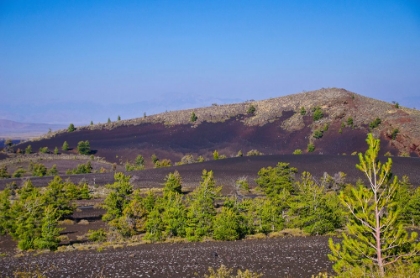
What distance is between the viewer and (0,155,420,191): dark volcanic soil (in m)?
47.9

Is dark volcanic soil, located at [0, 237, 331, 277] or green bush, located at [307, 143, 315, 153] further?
green bush, located at [307, 143, 315, 153]

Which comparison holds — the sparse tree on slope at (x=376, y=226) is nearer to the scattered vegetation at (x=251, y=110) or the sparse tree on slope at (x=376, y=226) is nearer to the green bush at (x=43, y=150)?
the green bush at (x=43, y=150)

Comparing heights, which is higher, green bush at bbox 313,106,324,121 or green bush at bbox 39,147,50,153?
green bush at bbox 313,106,324,121

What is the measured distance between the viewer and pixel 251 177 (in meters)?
49.9

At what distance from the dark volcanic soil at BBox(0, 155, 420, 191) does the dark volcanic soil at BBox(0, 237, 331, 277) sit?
21.5m

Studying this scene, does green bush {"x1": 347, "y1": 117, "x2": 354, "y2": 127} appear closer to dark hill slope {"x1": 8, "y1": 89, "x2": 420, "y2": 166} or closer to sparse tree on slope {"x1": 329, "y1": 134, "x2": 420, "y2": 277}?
dark hill slope {"x1": 8, "y1": 89, "x2": 420, "y2": 166}

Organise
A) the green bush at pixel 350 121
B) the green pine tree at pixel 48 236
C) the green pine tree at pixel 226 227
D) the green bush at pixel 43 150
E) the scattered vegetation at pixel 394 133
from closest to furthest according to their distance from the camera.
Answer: the green pine tree at pixel 48 236, the green pine tree at pixel 226 227, the scattered vegetation at pixel 394 133, the green bush at pixel 350 121, the green bush at pixel 43 150

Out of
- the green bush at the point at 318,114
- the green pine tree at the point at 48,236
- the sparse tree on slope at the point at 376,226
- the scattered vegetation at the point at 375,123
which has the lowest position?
the green pine tree at the point at 48,236

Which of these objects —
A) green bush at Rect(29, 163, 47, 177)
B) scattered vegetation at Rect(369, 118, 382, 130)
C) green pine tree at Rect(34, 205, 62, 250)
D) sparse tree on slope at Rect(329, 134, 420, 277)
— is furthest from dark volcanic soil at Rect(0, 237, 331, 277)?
scattered vegetation at Rect(369, 118, 382, 130)

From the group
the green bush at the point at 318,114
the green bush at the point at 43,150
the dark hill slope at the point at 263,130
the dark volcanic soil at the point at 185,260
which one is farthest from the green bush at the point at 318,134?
the green bush at the point at 43,150

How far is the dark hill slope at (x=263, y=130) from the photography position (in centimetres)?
7112

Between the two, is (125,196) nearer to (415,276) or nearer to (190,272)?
(190,272)

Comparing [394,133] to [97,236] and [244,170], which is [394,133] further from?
[97,236]

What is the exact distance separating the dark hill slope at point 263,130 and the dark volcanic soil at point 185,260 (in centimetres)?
4932
